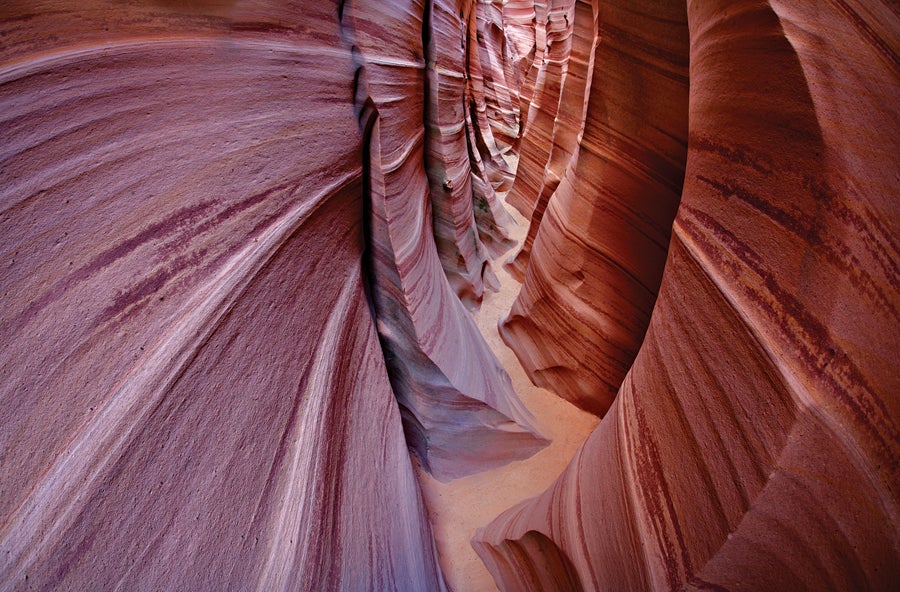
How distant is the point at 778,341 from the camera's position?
104 cm

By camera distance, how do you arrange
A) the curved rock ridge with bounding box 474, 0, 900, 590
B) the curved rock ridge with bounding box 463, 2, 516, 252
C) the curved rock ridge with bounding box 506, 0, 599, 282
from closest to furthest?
the curved rock ridge with bounding box 474, 0, 900, 590
the curved rock ridge with bounding box 506, 0, 599, 282
the curved rock ridge with bounding box 463, 2, 516, 252

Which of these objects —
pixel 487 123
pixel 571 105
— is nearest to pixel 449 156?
pixel 571 105

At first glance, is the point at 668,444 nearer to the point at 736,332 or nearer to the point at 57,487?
the point at 736,332

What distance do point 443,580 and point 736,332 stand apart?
70.3 inches

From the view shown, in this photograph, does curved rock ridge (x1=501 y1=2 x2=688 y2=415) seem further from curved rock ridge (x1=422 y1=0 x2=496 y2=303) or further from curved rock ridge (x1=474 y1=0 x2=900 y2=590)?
curved rock ridge (x1=422 y1=0 x2=496 y2=303)

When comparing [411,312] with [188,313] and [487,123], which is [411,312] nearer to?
[188,313]

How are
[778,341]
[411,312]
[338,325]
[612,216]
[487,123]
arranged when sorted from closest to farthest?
[778,341] → [338,325] → [411,312] → [612,216] → [487,123]

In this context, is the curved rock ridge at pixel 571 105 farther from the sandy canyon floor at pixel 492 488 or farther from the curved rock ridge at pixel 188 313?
the curved rock ridge at pixel 188 313

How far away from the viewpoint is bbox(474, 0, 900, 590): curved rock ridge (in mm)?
909

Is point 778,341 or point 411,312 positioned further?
point 411,312

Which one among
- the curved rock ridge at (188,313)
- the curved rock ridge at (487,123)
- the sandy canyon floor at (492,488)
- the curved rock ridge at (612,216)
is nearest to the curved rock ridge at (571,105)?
the curved rock ridge at (612,216)

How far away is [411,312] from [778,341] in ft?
5.15

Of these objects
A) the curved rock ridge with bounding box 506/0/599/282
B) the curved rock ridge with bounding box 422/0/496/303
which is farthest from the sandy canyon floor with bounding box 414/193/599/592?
the curved rock ridge with bounding box 506/0/599/282

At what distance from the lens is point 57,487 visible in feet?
2.46
